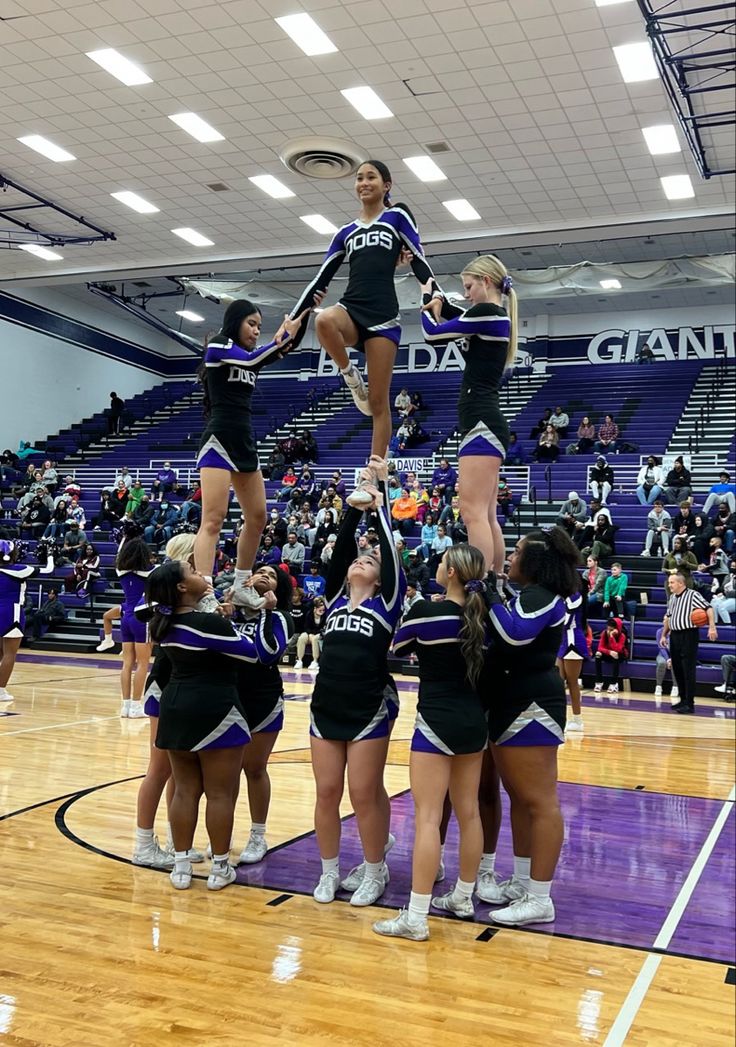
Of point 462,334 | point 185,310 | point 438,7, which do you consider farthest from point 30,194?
point 462,334

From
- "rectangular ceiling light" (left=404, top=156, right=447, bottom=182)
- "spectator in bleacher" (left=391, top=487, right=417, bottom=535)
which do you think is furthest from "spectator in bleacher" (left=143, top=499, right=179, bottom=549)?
"rectangular ceiling light" (left=404, top=156, right=447, bottom=182)

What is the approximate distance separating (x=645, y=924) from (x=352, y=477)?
15701 mm

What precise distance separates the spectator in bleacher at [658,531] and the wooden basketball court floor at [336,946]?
852cm

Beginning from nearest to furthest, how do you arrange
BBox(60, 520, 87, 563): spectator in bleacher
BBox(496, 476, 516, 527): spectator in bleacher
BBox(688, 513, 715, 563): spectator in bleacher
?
BBox(688, 513, 715, 563): spectator in bleacher < BBox(496, 476, 516, 527): spectator in bleacher < BBox(60, 520, 87, 563): spectator in bleacher

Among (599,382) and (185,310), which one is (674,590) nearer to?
(599,382)

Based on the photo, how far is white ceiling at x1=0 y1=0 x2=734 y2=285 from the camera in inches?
386

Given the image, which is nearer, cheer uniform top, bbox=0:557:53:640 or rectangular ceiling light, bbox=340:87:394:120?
cheer uniform top, bbox=0:557:53:640

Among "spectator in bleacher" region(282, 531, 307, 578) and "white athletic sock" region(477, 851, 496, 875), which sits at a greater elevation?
"spectator in bleacher" region(282, 531, 307, 578)

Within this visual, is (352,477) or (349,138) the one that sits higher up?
(349,138)

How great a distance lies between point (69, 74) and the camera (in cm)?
1105

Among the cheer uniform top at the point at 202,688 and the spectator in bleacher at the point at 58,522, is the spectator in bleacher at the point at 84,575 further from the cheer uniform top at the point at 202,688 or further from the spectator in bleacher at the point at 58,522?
the cheer uniform top at the point at 202,688

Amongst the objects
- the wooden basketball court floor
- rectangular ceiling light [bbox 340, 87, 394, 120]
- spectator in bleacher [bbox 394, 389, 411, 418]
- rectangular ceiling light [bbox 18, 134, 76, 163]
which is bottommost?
the wooden basketball court floor

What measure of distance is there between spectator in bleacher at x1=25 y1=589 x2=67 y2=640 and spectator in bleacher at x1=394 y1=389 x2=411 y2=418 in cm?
902

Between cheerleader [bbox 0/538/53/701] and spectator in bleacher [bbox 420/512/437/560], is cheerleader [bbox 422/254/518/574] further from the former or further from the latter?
spectator in bleacher [bbox 420/512/437/560]
